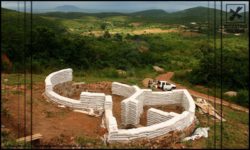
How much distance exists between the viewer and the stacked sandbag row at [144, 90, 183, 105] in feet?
48.0

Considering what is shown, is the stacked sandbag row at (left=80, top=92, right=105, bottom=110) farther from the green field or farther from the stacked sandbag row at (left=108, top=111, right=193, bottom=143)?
the green field

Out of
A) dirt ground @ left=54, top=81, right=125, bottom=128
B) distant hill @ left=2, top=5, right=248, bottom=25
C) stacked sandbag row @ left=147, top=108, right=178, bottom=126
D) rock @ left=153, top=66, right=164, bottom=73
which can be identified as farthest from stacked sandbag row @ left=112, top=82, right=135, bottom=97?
distant hill @ left=2, top=5, right=248, bottom=25

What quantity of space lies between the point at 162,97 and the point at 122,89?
8.43 feet

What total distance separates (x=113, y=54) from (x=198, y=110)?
521 inches

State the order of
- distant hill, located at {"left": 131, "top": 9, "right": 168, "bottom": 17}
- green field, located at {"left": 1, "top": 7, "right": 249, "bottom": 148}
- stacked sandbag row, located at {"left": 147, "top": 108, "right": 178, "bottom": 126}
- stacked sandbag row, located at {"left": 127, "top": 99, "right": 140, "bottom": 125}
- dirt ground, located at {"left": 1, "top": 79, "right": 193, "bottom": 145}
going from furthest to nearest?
distant hill, located at {"left": 131, "top": 9, "right": 168, "bottom": 17} → green field, located at {"left": 1, "top": 7, "right": 249, "bottom": 148} → stacked sandbag row, located at {"left": 127, "top": 99, "right": 140, "bottom": 125} → stacked sandbag row, located at {"left": 147, "top": 108, "right": 178, "bottom": 126} → dirt ground, located at {"left": 1, "top": 79, "right": 193, "bottom": 145}

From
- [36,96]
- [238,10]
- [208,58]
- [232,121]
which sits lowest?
[232,121]

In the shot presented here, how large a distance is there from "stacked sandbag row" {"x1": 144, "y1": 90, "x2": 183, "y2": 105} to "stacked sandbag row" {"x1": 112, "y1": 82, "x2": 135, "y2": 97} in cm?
129

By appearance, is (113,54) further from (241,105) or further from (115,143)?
(115,143)

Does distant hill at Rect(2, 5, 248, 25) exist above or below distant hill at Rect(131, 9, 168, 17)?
below

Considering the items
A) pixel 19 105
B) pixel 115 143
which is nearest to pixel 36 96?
pixel 19 105

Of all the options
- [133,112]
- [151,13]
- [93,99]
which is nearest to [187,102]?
[133,112]

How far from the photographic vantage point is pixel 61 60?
2364 centimetres

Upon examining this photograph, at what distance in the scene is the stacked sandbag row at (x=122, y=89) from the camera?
16.1 m

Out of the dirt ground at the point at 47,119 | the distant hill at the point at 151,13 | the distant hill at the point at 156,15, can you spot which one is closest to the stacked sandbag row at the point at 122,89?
the dirt ground at the point at 47,119
